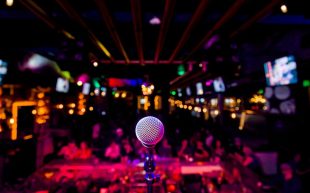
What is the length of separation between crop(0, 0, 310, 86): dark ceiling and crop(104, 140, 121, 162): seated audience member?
255 centimetres

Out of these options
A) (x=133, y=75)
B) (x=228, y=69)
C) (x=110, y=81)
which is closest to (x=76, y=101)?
(x=110, y=81)

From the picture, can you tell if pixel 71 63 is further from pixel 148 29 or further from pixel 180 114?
pixel 180 114

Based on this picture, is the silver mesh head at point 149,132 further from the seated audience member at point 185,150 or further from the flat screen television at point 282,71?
the seated audience member at point 185,150

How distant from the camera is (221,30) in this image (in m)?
4.19

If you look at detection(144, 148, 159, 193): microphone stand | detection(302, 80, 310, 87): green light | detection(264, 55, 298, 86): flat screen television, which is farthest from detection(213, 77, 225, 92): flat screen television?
detection(144, 148, 159, 193): microphone stand

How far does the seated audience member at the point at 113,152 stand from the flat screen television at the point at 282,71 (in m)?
5.07

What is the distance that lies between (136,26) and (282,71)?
4.89m

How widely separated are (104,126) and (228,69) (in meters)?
5.81

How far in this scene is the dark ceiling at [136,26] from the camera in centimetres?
312

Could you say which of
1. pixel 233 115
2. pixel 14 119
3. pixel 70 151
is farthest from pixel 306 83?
pixel 14 119

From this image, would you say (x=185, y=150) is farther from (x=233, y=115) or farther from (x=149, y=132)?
(x=233, y=115)

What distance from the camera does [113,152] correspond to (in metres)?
7.66

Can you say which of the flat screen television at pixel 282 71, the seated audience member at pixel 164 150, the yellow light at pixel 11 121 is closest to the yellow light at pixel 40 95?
the yellow light at pixel 11 121

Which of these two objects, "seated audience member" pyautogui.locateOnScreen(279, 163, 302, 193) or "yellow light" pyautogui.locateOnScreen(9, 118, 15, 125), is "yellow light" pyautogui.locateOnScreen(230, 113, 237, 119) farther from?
"yellow light" pyautogui.locateOnScreen(9, 118, 15, 125)
